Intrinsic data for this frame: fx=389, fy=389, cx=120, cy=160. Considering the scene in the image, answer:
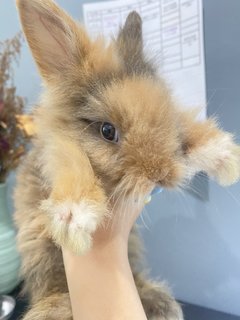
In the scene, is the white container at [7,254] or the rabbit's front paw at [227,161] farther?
the white container at [7,254]

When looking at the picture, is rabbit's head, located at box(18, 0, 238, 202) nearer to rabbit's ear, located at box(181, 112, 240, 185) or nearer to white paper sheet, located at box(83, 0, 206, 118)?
rabbit's ear, located at box(181, 112, 240, 185)

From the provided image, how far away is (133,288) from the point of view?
28.0 inches

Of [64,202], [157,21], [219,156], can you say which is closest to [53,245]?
[64,202]

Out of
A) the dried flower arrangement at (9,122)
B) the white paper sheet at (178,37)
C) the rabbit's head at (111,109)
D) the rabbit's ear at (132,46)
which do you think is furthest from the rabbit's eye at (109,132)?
the dried flower arrangement at (9,122)

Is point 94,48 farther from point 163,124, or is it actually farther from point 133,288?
point 133,288

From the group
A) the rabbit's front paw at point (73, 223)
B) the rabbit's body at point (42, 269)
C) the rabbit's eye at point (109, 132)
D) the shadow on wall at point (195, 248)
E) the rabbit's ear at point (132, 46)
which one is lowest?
the shadow on wall at point (195, 248)

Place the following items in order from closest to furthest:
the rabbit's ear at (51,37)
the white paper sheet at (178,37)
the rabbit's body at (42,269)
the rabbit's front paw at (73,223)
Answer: the rabbit's front paw at (73,223), the rabbit's ear at (51,37), the rabbit's body at (42,269), the white paper sheet at (178,37)

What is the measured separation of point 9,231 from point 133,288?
55cm

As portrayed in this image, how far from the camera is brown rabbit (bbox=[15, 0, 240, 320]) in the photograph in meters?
0.59

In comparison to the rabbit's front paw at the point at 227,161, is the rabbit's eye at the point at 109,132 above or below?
above

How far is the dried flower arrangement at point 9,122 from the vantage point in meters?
1.12

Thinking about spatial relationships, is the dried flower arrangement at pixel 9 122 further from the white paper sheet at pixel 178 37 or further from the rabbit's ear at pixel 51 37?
the rabbit's ear at pixel 51 37

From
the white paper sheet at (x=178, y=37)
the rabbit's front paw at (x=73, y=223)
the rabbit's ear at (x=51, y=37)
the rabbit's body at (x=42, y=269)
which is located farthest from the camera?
the white paper sheet at (x=178, y=37)

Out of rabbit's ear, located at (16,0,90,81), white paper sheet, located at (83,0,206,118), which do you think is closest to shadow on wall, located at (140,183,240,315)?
white paper sheet, located at (83,0,206,118)
